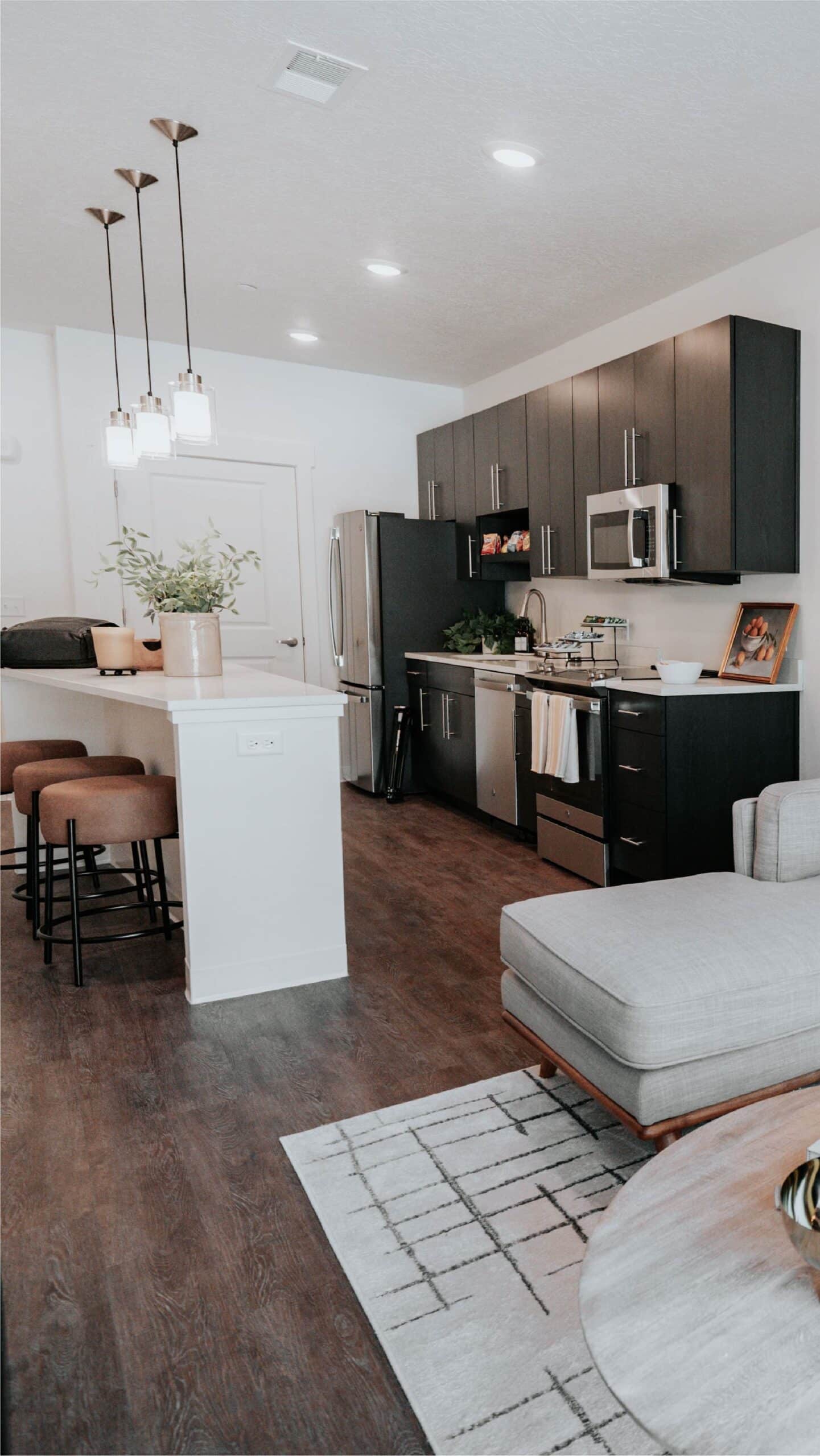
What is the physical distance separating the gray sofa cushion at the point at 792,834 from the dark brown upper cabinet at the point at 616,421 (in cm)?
226

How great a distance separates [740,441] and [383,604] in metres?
2.57

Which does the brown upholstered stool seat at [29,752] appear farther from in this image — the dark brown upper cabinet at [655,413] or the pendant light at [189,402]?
the dark brown upper cabinet at [655,413]

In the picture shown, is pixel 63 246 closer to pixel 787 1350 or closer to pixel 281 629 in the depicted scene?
pixel 281 629

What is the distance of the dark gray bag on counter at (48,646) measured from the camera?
3.83 metres

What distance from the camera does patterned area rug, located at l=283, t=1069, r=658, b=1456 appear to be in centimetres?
131

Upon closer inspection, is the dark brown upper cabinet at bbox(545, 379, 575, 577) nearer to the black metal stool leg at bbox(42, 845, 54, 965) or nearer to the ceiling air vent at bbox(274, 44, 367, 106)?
the ceiling air vent at bbox(274, 44, 367, 106)

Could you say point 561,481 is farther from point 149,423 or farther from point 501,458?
point 149,423

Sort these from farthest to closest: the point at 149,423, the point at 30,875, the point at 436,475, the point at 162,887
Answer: the point at 436,475 < the point at 30,875 < the point at 162,887 < the point at 149,423

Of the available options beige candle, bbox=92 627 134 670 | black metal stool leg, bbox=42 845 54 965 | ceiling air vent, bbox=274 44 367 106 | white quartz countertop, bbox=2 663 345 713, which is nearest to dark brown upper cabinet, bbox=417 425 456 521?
white quartz countertop, bbox=2 663 345 713

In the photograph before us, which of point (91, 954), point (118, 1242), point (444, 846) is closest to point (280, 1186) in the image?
point (118, 1242)

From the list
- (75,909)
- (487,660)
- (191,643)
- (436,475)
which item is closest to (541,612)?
(487,660)

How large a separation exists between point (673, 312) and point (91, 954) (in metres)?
3.94

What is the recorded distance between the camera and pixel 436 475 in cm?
606

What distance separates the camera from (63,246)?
12.7 feet
